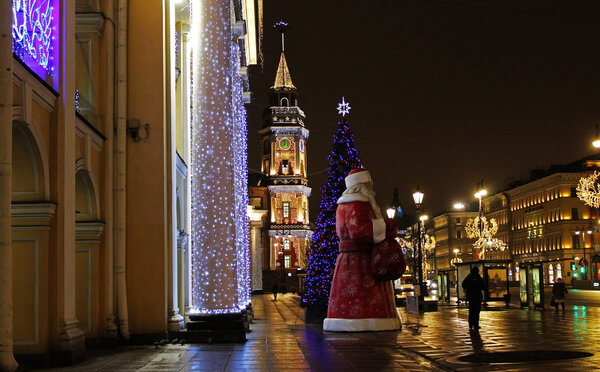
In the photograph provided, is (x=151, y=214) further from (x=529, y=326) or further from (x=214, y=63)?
(x=529, y=326)

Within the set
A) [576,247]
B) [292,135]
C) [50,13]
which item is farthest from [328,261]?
[292,135]

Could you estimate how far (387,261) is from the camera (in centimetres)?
2053

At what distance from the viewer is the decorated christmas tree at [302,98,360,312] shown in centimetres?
2802

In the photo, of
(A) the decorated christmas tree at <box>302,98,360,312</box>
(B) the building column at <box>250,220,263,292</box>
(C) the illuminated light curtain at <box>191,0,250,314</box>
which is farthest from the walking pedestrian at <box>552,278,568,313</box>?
(B) the building column at <box>250,220,263,292</box>

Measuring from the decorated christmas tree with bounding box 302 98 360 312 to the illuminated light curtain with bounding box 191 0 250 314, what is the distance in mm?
9719

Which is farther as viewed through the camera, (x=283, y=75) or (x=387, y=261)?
(x=283, y=75)

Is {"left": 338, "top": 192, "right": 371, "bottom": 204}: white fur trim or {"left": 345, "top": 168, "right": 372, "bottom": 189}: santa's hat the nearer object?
{"left": 338, "top": 192, "right": 371, "bottom": 204}: white fur trim

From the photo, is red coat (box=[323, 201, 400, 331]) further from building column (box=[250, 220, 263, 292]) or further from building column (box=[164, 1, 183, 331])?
Result: building column (box=[250, 220, 263, 292])

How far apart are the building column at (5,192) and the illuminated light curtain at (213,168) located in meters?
7.41

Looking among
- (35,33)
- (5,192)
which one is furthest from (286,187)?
(5,192)

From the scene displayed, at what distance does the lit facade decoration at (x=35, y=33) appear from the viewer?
12.7m

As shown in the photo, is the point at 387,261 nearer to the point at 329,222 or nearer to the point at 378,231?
the point at 378,231

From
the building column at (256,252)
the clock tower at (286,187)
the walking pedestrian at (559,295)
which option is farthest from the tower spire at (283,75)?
the walking pedestrian at (559,295)

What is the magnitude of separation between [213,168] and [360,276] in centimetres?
525
